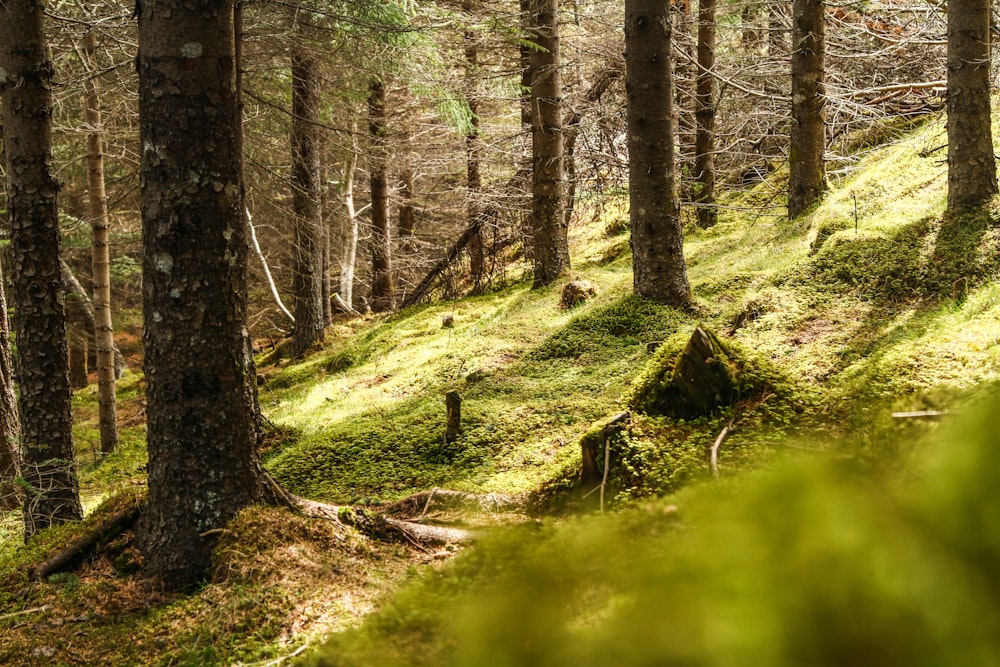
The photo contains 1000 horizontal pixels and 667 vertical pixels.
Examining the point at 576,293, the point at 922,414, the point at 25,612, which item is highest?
the point at 922,414

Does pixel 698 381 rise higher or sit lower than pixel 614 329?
higher

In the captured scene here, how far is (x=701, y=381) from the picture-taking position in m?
3.44

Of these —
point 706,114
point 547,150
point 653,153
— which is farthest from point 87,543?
point 706,114

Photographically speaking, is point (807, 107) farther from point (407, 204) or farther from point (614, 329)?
point (407, 204)

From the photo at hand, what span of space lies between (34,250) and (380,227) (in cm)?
1107

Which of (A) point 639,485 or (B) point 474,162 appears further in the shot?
(B) point 474,162

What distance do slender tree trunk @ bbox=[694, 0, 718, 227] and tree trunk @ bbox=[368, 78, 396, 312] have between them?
6150 mm

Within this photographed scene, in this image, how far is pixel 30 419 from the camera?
5.20 meters

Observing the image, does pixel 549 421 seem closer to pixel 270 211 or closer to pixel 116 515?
pixel 116 515

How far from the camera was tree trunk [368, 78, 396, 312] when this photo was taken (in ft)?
49.3

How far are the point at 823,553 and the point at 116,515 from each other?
14.4ft

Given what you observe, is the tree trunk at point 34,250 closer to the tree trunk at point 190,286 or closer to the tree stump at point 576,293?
the tree trunk at point 190,286

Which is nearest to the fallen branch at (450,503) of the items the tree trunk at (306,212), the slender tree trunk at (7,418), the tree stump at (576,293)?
the slender tree trunk at (7,418)

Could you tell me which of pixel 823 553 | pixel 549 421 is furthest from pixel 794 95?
pixel 823 553
